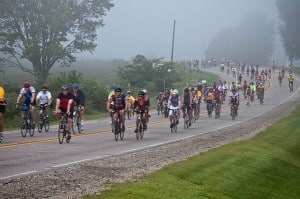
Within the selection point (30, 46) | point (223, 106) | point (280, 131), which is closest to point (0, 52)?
point (30, 46)

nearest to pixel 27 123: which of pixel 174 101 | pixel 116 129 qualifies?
pixel 116 129

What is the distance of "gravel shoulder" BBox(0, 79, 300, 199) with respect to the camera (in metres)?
10.6

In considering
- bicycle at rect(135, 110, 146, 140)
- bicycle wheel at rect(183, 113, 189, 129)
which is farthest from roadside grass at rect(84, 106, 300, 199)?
bicycle wheel at rect(183, 113, 189, 129)

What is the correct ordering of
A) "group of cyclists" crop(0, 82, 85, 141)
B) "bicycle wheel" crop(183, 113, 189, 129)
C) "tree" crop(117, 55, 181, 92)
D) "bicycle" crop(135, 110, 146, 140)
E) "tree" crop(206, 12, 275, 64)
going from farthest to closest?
"tree" crop(206, 12, 275, 64)
"tree" crop(117, 55, 181, 92)
"bicycle wheel" crop(183, 113, 189, 129)
"bicycle" crop(135, 110, 146, 140)
"group of cyclists" crop(0, 82, 85, 141)

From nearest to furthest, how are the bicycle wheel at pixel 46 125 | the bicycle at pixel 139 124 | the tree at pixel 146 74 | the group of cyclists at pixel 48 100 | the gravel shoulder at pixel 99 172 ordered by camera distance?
the gravel shoulder at pixel 99 172, the group of cyclists at pixel 48 100, the bicycle at pixel 139 124, the bicycle wheel at pixel 46 125, the tree at pixel 146 74

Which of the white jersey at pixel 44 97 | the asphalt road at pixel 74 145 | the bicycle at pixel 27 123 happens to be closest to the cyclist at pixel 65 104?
the asphalt road at pixel 74 145

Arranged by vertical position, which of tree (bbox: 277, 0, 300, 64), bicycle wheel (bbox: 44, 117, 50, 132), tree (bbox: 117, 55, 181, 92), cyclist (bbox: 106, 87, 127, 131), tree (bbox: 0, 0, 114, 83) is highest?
tree (bbox: 277, 0, 300, 64)

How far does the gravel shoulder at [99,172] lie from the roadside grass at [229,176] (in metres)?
0.49

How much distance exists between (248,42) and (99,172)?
469 feet

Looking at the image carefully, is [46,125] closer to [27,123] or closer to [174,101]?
[27,123]

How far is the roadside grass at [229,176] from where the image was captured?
36.6 feet

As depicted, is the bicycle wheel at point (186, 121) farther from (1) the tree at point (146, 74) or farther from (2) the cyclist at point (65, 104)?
(1) the tree at point (146, 74)

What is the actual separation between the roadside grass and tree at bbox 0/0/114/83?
2632 cm

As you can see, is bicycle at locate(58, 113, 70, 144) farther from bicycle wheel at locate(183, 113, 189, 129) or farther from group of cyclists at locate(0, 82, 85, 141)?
bicycle wheel at locate(183, 113, 189, 129)
